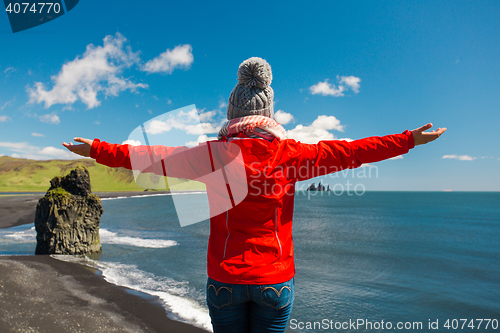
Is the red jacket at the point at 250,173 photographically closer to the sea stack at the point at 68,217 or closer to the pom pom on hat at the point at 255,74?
the pom pom on hat at the point at 255,74

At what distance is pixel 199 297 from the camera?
38.4 ft

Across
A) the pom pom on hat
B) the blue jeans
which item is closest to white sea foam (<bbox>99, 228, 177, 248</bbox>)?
the blue jeans

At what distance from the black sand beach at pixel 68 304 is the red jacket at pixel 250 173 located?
7.65 meters

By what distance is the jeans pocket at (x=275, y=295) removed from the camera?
169 centimetres

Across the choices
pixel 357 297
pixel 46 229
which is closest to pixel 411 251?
pixel 357 297

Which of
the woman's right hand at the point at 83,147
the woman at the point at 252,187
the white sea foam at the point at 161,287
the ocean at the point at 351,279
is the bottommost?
the ocean at the point at 351,279

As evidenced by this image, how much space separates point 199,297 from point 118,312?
372cm

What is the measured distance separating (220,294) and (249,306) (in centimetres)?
21

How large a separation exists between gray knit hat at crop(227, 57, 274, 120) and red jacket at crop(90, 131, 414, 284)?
28 cm

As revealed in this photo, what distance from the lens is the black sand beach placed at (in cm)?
719

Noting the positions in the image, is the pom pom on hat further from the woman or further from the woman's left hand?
the woman's left hand

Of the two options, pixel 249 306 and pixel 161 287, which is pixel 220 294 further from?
pixel 161 287

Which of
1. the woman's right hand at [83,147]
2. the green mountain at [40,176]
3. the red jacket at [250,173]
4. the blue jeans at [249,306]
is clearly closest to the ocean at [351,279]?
the blue jeans at [249,306]

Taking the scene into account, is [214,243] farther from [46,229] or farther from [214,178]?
[46,229]
